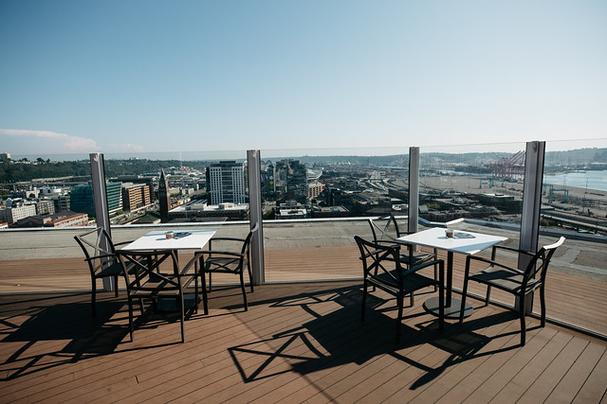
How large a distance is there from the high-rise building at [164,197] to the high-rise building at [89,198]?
0.48 m

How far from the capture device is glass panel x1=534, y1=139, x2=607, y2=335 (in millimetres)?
2525

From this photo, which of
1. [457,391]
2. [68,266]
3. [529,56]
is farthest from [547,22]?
[68,266]

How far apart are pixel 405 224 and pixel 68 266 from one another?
4527 mm

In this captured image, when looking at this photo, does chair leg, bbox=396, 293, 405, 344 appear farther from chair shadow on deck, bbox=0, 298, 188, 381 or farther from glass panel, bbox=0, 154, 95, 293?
glass panel, bbox=0, 154, 95, 293

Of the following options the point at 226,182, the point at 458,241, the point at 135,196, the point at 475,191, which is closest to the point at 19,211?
the point at 135,196

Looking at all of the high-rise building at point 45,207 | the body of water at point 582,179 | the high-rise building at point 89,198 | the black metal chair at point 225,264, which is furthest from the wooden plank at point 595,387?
the high-rise building at point 45,207

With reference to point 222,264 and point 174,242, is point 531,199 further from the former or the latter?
point 174,242

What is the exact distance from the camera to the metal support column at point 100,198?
3.64m

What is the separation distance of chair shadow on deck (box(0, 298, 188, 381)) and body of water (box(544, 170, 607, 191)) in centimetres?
378

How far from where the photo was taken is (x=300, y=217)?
404 centimetres

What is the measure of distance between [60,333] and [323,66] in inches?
252

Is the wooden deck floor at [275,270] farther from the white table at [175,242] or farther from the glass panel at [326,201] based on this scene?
the white table at [175,242]

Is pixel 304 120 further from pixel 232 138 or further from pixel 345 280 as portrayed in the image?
pixel 345 280

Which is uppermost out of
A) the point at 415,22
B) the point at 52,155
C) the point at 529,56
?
the point at 415,22
